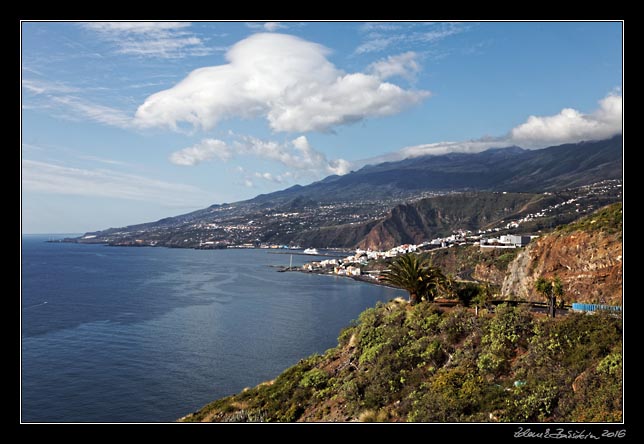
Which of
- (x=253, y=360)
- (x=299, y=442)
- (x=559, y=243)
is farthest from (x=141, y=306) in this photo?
(x=299, y=442)

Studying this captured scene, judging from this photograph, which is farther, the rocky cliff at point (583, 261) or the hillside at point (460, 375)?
the rocky cliff at point (583, 261)

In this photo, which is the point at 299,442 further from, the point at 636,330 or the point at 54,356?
the point at 54,356

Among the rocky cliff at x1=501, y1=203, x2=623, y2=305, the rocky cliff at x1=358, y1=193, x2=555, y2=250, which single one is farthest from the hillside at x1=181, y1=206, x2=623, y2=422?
the rocky cliff at x1=358, y1=193, x2=555, y2=250

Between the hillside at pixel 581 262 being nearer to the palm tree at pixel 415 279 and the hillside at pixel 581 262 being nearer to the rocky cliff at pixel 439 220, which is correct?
the palm tree at pixel 415 279

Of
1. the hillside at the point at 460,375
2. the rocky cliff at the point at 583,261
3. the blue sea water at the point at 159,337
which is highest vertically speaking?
the rocky cliff at the point at 583,261

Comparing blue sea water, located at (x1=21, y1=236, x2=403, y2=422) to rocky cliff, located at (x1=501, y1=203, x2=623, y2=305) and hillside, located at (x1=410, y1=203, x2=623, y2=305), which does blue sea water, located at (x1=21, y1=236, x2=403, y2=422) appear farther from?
rocky cliff, located at (x1=501, y1=203, x2=623, y2=305)

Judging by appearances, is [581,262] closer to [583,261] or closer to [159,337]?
[583,261]

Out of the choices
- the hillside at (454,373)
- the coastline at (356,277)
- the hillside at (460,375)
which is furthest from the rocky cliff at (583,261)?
the coastline at (356,277)
